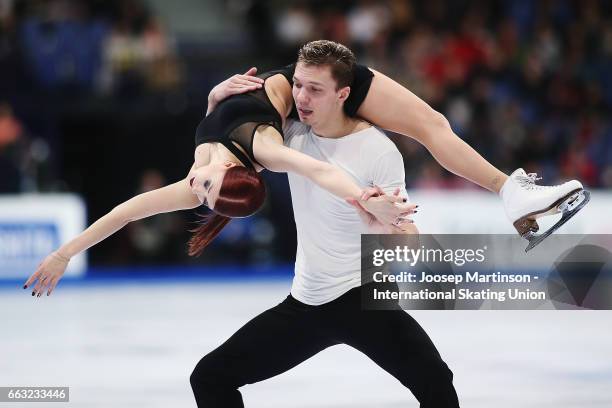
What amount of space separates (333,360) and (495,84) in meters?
7.75

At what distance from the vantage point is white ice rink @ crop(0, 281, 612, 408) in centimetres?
598

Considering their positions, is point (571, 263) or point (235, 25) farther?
point (235, 25)

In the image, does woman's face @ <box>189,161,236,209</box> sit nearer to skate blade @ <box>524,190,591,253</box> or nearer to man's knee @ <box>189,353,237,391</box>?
man's knee @ <box>189,353,237,391</box>

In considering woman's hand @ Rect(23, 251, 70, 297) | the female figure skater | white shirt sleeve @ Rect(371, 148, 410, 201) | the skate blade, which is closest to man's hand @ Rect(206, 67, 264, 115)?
the female figure skater

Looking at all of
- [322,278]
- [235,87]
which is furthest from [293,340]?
[235,87]

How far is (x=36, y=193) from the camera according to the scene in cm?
1208

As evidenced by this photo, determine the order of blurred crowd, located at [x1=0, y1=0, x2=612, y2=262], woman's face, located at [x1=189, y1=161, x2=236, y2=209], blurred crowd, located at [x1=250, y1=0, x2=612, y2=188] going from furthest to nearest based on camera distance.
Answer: blurred crowd, located at [x1=250, y1=0, x2=612, y2=188] → blurred crowd, located at [x1=0, y1=0, x2=612, y2=262] → woman's face, located at [x1=189, y1=161, x2=236, y2=209]

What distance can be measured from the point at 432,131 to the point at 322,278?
3.62 ft

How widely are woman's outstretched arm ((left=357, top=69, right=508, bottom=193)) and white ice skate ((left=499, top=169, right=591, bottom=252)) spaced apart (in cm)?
12

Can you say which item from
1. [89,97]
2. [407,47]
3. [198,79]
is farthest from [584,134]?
[89,97]

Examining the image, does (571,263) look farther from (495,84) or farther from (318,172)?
(495,84)

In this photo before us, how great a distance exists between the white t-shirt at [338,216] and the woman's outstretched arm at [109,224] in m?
0.58

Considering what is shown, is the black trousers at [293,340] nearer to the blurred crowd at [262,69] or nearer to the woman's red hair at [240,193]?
the woman's red hair at [240,193]

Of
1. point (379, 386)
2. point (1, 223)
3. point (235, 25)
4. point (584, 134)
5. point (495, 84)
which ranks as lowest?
point (379, 386)
